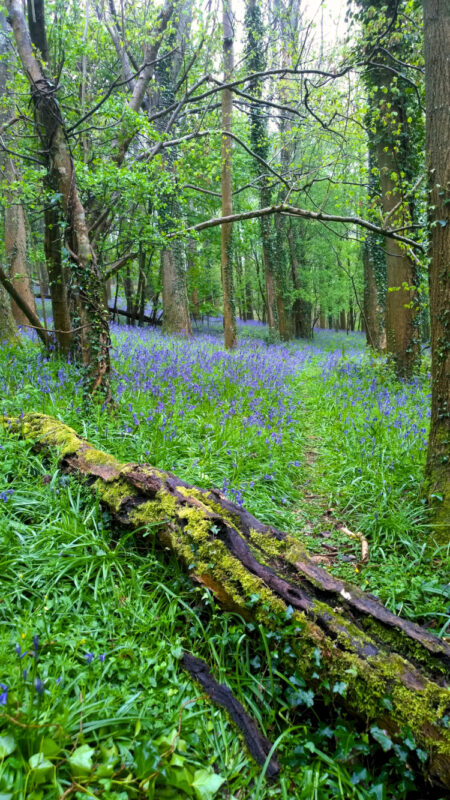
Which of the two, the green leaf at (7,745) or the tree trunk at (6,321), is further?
the tree trunk at (6,321)

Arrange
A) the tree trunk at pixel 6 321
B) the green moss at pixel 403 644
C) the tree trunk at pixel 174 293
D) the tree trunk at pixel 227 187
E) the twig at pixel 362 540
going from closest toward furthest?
the green moss at pixel 403 644
the twig at pixel 362 540
the tree trunk at pixel 6 321
the tree trunk at pixel 227 187
the tree trunk at pixel 174 293

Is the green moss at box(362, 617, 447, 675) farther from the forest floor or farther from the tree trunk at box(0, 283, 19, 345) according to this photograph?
the tree trunk at box(0, 283, 19, 345)

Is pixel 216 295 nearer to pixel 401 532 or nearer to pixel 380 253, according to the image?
pixel 380 253

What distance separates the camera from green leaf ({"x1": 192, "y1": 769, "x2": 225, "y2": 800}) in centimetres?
131

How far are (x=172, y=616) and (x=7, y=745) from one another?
92 cm

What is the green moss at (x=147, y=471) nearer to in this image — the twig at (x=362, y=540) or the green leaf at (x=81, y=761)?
the green leaf at (x=81, y=761)

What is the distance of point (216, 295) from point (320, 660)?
25563 mm

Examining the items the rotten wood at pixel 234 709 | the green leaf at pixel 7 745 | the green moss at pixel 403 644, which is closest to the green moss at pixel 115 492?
the rotten wood at pixel 234 709

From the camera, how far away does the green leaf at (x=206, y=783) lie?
4.30 feet

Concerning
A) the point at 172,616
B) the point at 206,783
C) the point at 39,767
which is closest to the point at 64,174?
the point at 172,616

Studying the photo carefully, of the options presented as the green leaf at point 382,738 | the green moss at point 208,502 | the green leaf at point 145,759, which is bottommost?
the green leaf at point 382,738

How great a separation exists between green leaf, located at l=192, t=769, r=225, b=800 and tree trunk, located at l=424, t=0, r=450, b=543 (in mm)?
2340

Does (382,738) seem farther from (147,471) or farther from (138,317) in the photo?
(138,317)

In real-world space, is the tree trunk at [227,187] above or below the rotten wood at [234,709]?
above
